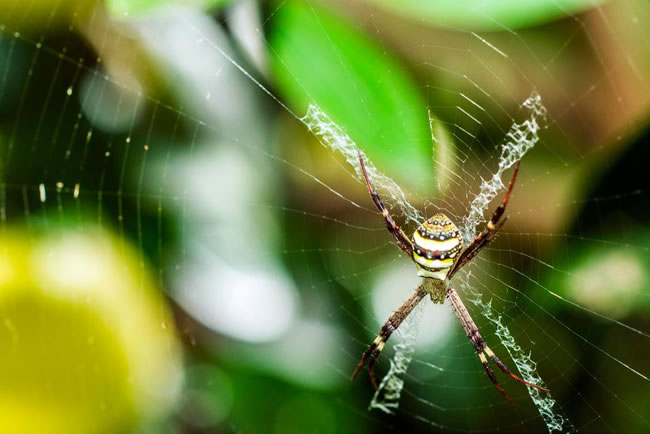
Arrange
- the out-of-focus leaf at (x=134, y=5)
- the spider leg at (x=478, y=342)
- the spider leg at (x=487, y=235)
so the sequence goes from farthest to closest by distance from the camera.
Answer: the spider leg at (x=478, y=342) → the spider leg at (x=487, y=235) → the out-of-focus leaf at (x=134, y=5)

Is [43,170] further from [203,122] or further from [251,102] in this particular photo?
[251,102]

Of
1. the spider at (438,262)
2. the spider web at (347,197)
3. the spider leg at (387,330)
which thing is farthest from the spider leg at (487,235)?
the spider leg at (387,330)

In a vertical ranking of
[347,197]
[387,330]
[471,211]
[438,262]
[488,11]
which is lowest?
[387,330]

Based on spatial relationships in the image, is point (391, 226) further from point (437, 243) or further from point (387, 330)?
point (387, 330)

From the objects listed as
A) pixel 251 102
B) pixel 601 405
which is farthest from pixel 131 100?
pixel 601 405

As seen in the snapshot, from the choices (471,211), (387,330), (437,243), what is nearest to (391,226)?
(437,243)

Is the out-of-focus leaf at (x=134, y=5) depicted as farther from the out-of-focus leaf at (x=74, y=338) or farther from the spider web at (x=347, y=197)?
the out-of-focus leaf at (x=74, y=338)
